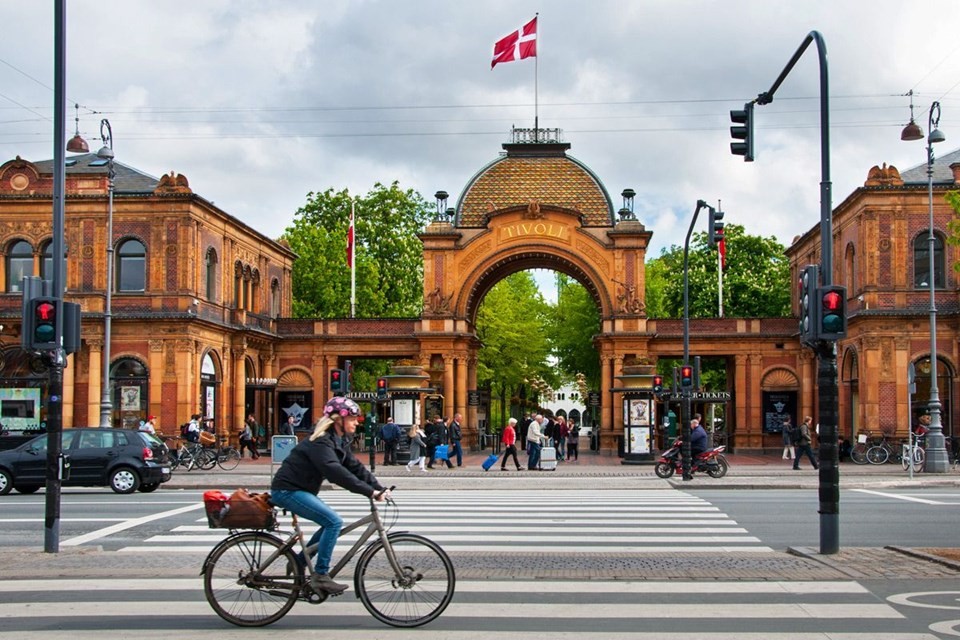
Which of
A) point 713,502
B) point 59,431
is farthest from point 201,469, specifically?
Result: point 59,431

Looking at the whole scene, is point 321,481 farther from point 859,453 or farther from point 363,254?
point 363,254

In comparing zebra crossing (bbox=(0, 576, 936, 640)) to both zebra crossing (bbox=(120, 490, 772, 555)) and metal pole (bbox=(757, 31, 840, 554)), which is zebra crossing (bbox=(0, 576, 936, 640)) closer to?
metal pole (bbox=(757, 31, 840, 554))

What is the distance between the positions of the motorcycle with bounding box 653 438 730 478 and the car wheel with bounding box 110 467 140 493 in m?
13.9

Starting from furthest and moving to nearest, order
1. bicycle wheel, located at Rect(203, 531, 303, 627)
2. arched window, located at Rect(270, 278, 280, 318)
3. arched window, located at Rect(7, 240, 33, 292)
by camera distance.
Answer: arched window, located at Rect(270, 278, 280, 318)
arched window, located at Rect(7, 240, 33, 292)
bicycle wheel, located at Rect(203, 531, 303, 627)

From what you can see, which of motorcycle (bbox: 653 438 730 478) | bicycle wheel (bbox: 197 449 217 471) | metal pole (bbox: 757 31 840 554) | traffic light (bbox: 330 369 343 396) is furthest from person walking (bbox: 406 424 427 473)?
metal pole (bbox: 757 31 840 554)

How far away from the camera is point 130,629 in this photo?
933 cm

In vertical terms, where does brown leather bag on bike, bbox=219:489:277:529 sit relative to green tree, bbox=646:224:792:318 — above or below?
below

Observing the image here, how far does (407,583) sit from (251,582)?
1.32m

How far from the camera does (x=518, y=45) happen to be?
47688 mm

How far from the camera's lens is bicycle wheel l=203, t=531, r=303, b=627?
9.52 metres

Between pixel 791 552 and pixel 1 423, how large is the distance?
35190 mm

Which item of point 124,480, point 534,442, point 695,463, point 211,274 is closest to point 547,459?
point 534,442

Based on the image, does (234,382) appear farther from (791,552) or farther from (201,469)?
(791,552)

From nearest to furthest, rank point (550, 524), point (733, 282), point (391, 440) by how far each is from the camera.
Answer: point (550, 524) → point (391, 440) → point (733, 282)
